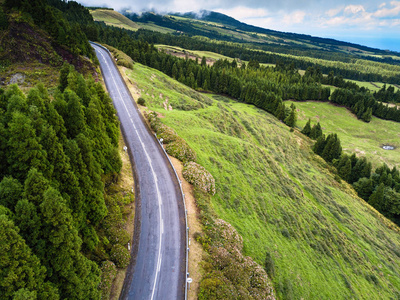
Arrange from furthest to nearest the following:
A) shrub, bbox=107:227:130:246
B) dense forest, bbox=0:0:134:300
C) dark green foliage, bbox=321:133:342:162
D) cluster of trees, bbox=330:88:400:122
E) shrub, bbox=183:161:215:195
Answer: cluster of trees, bbox=330:88:400:122 → dark green foliage, bbox=321:133:342:162 → shrub, bbox=183:161:215:195 → shrub, bbox=107:227:130:246 → dense forest, bbox=0:0:134:300

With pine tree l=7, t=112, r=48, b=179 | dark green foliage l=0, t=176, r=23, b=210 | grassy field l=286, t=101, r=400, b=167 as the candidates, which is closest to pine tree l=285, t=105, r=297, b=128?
grassy field l=286, t=101, r=400, b=167

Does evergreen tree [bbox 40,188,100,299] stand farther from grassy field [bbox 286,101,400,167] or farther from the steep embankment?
grassy field [bbox 286,101,400,167]

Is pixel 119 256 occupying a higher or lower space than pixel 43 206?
lower

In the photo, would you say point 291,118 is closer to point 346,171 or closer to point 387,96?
point 346,171

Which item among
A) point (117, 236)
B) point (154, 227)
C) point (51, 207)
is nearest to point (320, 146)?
point (154, 227)

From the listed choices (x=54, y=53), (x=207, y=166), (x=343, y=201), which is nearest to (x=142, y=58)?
(x=54, y=53)

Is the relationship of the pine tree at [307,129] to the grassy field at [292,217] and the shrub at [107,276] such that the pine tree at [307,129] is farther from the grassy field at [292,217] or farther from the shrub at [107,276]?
the shrub at [107,276]

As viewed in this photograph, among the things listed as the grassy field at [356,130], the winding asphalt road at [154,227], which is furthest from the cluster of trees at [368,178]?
the winding asphalt road at [154,227]
